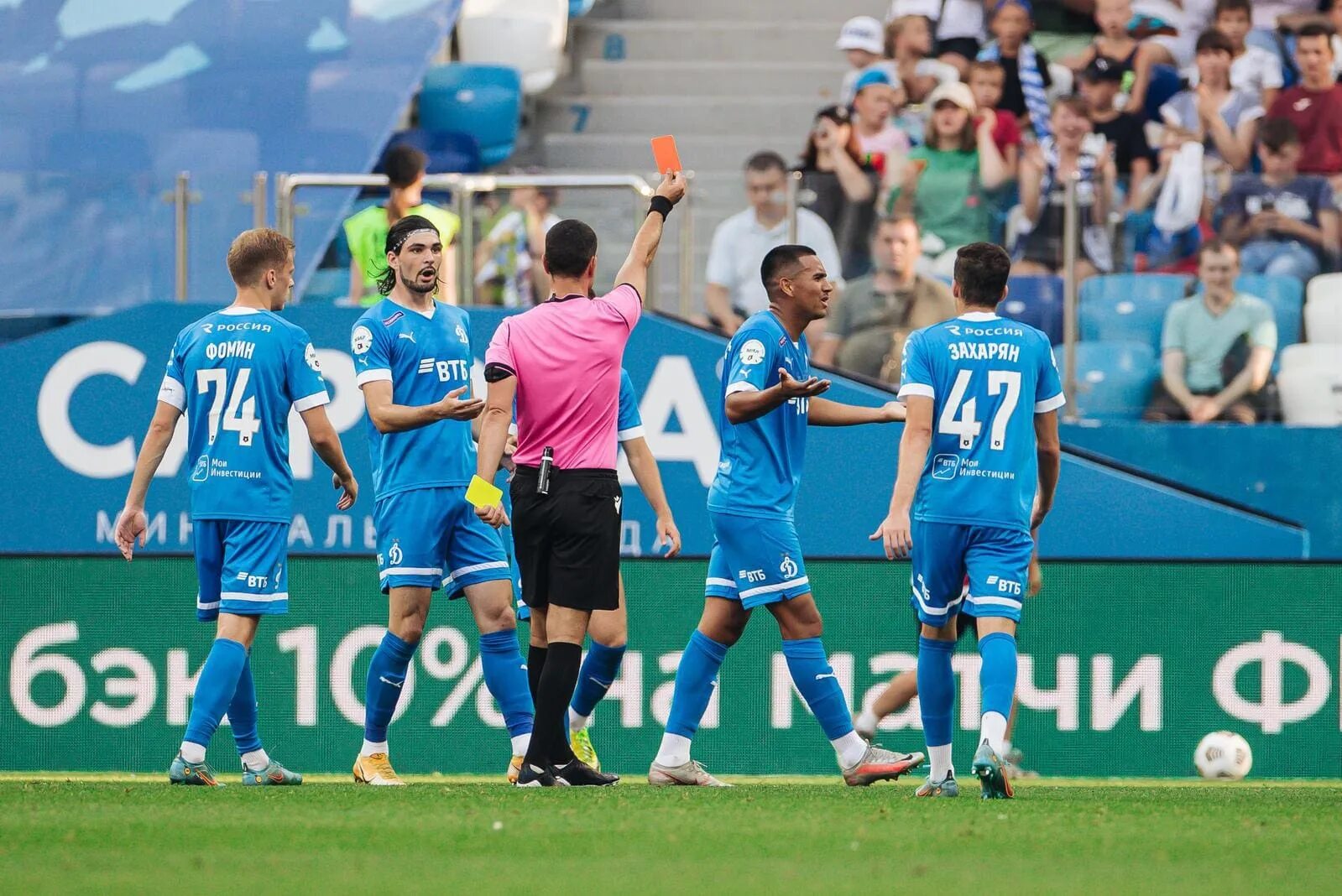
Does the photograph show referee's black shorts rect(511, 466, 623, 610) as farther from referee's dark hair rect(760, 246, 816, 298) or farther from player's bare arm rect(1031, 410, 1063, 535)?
player's bare arm rect(1031, 410, 1063, 535)

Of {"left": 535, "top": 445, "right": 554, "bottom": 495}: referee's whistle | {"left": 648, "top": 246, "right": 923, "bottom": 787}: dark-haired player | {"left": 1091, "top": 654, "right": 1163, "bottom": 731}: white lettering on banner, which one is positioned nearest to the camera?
{"left": 535, "top": 445, "right": 554, "bottom": 495}: referee's whistle

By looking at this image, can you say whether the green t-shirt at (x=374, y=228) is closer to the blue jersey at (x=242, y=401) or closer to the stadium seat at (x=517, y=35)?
the blue jersey at (x=242, y=401)

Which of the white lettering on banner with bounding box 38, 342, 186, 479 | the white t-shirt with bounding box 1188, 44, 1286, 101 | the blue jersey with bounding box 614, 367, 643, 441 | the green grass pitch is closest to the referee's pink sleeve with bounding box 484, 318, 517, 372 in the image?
the blue jersey with bounding box 614, 367, 643, 441

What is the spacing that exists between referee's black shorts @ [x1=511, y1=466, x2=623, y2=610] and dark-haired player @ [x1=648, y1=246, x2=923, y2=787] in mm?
476

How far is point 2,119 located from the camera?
14.7m

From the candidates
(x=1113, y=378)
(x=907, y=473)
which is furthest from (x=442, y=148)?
(x=907, y=473)

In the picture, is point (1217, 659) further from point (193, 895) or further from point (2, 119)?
point (2, 119)

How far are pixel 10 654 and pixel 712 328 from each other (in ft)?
14.4

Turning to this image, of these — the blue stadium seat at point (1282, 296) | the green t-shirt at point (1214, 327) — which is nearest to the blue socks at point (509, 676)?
the green t-shirt at point (1214, 327)

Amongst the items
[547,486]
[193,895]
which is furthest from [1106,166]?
[193,895]

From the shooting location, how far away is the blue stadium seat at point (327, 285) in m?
12.4

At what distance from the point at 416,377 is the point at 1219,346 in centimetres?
580

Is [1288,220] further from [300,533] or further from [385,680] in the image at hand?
[385,680]

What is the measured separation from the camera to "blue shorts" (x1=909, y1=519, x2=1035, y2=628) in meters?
7.28
